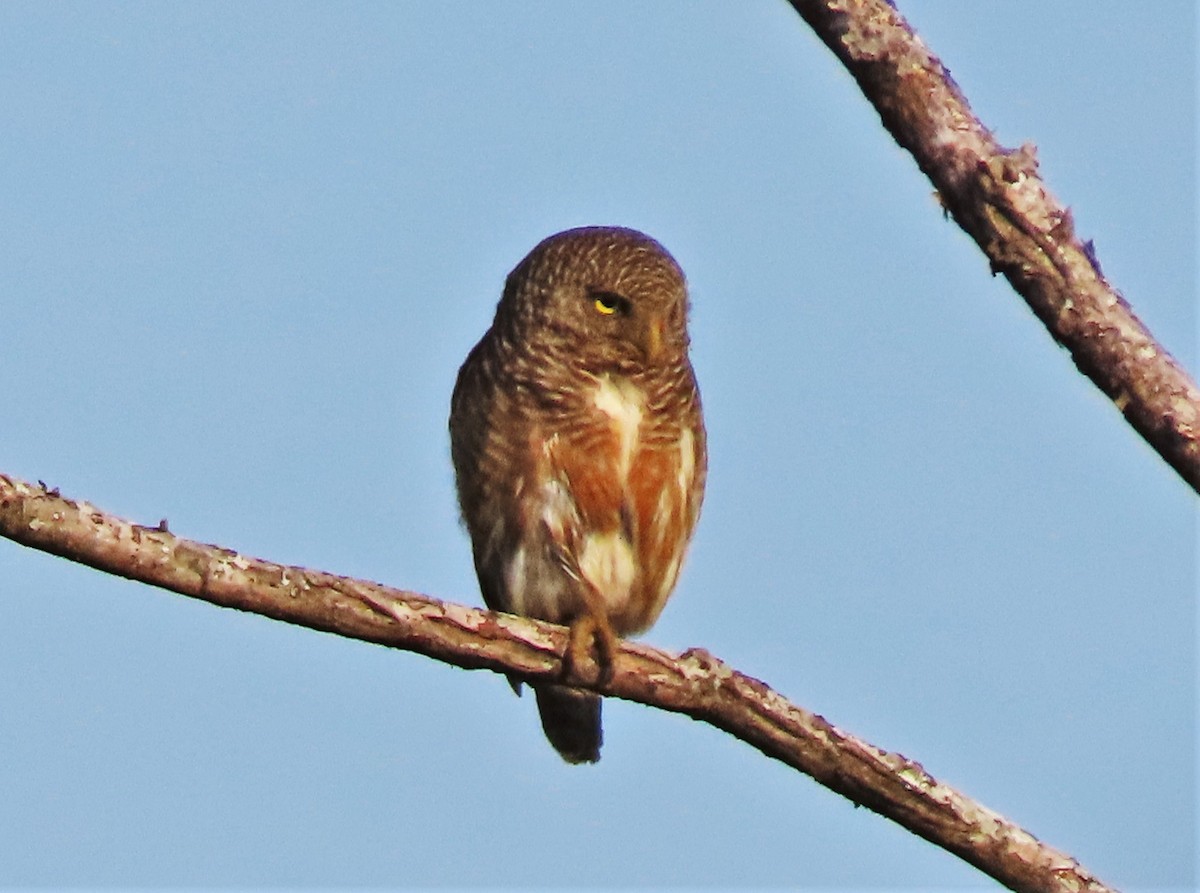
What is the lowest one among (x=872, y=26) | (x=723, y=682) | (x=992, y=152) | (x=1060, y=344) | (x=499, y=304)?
(x=723, y=682)

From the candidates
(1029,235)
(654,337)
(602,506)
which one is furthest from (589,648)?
(1029,235)

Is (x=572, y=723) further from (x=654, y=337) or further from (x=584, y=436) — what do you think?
(x=654, y=337)

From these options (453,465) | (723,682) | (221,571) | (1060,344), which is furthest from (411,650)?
(453,465)

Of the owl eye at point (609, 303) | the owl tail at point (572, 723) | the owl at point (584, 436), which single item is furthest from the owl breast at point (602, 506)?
the owl tail at point (572, 723)

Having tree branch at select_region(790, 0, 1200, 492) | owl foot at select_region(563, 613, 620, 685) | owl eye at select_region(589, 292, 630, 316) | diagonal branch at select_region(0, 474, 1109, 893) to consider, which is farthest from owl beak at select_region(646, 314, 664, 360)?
tree branch at select_region(790, 0, 1200, 492)

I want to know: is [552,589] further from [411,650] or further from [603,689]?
[411,650]

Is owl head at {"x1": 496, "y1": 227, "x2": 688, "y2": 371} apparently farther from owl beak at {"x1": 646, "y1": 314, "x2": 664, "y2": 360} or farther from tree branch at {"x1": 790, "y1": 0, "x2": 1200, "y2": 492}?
tree branch at {"x1": 790, "y1": 0, "x2": 1200, "y2": 492}
